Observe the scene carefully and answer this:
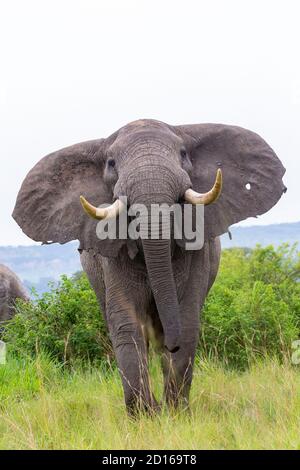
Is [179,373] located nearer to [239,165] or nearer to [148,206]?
[148,206]

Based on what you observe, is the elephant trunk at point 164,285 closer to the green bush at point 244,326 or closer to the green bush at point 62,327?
the green bush at point 244,326

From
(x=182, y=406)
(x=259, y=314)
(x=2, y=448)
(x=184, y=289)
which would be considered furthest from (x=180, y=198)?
(x=259, y=314)

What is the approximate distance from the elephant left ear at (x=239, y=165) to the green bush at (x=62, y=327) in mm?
3549

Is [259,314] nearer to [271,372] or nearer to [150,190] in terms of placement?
[271,372]

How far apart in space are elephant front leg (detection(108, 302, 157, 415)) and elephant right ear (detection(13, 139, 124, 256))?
595mm

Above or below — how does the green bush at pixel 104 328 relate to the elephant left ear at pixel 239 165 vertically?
below

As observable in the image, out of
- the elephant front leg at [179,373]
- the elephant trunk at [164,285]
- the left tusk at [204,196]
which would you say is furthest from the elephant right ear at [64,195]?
the elephant front leg at [179,373]

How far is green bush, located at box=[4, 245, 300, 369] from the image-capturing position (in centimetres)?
1193

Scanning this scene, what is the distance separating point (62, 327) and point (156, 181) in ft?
16.5

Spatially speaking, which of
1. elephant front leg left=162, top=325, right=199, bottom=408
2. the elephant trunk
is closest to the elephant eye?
the elephant trunk

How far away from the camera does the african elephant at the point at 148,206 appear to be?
793cm

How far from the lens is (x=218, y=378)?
10289 mm

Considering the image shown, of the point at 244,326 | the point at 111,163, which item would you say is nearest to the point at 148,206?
the point at 111,163

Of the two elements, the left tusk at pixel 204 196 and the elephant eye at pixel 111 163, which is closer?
the left tusk at pixel 204 196
